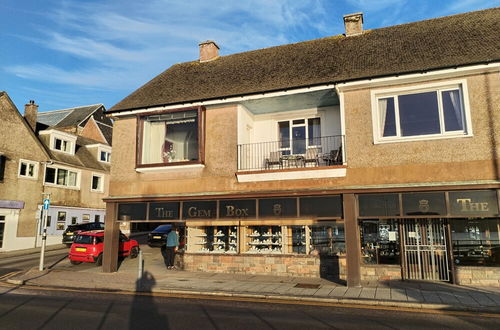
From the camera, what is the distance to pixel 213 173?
13820 mm

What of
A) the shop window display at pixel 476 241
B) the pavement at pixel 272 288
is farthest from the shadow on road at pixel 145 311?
the shop window display at pixel 476 241

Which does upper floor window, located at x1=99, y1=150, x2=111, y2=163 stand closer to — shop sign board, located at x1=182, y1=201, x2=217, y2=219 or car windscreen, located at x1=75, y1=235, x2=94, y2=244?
car windscreen, located at x1=75, y1=235, x2=94, y2=244

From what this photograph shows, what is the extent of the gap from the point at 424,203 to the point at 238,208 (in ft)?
20.1

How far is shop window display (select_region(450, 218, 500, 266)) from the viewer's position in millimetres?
11508

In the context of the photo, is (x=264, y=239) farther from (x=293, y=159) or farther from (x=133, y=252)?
(x=133, y=252)

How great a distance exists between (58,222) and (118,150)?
16110 mm

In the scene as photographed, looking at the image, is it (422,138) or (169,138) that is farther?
(169,138)

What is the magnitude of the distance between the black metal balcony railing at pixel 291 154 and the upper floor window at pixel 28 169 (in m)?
19.4

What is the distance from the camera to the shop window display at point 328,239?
45.6 feet

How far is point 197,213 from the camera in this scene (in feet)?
45.2

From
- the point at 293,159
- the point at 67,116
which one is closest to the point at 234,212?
the point at 293,159

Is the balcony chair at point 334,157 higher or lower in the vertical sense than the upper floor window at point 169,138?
lower

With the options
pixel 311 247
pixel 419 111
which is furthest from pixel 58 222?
pixel 419 111

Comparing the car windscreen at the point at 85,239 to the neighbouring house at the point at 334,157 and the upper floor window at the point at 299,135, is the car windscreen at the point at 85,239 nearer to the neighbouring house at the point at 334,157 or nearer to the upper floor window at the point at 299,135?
the neighbouring house at the point at 334,157
